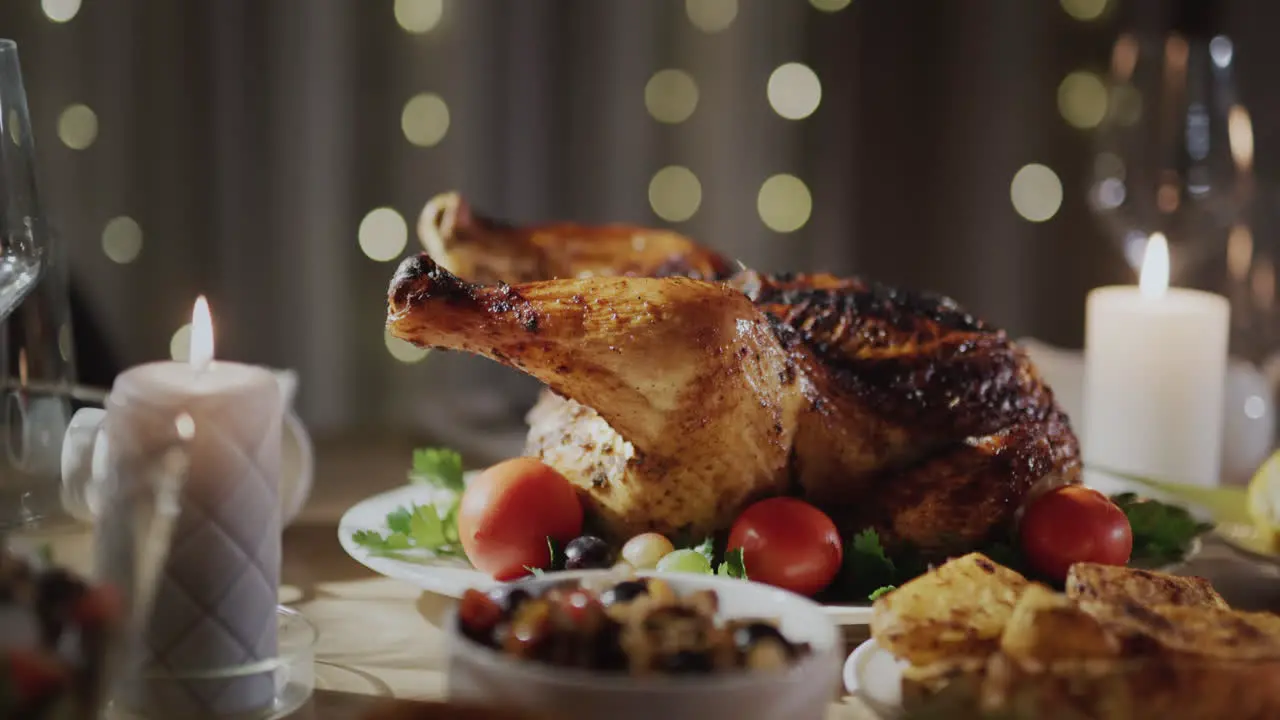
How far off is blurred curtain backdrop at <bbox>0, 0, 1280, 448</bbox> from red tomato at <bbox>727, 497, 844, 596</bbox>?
34.2 inches

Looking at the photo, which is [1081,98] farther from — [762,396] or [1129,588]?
[1129,588]

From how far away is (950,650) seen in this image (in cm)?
91

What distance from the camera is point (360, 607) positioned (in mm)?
1258

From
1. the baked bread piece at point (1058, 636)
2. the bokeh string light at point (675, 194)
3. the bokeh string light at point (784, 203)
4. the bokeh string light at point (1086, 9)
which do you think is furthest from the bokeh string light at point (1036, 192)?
the baked bread piece at point (1058, 636)

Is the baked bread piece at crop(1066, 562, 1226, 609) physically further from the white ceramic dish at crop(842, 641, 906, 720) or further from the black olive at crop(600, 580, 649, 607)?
the black olive at crop(600, 580, 649, 607)

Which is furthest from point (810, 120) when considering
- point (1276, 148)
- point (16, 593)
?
point (16, 593)

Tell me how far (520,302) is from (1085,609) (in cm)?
52

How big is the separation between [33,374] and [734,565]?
0.69 metres

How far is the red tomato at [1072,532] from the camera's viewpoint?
50.8 inches

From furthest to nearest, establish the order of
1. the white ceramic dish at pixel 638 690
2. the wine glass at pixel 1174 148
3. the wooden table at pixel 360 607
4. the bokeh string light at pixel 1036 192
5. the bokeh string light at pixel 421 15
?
1. the bokeh string light at pixel 1036 192
2. the bokeh string light at pixel 421 15
3. the wine glass at pixel 1174 148
4. the wooden table at pixel 360 607
5. the white ceramic dish at pixel 638 690

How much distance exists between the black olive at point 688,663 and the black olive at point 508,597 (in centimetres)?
11

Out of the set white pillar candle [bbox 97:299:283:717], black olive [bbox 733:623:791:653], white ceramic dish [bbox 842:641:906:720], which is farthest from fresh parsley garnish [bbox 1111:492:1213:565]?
white pillar candle [bbox 97:299:283:717]

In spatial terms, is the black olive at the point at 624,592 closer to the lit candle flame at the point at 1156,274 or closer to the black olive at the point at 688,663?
the black olive at the point at 688,663

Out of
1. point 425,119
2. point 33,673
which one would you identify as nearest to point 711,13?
point 425,119
